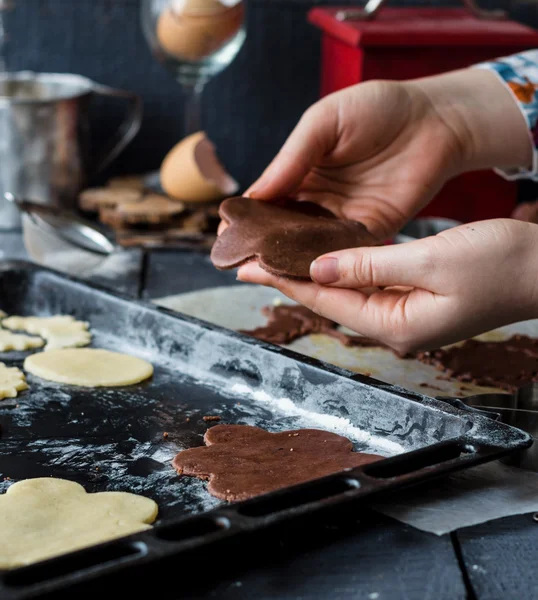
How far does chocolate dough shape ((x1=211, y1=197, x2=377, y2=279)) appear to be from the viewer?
119 cm

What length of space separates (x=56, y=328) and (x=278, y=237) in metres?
0.42

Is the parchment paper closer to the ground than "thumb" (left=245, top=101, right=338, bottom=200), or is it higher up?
closer to the ground

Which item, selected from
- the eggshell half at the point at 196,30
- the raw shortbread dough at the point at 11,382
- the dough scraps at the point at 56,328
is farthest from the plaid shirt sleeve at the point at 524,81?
the raw shortbread dough at the point at 11,382

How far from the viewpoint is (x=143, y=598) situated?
29.5 inches

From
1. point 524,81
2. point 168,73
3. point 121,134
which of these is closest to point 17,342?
point 524,81

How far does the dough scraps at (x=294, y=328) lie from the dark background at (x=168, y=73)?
1101 mm

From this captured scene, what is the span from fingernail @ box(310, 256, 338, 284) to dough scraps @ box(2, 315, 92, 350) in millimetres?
432

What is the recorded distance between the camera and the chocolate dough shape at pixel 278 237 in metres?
1.19

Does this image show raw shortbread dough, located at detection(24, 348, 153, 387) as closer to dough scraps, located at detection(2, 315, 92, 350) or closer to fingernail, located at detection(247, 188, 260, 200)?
dough scraps, located at detection(2, 315, 92, 350)

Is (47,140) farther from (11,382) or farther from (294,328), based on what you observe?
(11,382)

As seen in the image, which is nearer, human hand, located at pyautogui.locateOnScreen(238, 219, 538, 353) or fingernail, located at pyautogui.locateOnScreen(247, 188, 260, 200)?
human hand, located at pyautogui.locateOnScreen(238, 219, 538, 353)

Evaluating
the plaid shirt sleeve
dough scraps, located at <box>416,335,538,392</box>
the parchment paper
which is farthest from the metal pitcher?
dough scraps, located at <box>416,335,538,392</box>

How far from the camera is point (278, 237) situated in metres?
1.23

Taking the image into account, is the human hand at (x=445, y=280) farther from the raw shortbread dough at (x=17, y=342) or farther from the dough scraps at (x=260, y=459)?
the raw shortbread dough at (x=17, y=342)
